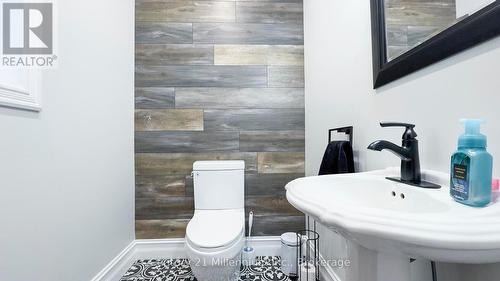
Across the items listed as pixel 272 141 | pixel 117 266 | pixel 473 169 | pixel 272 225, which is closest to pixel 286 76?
pixel 272 141

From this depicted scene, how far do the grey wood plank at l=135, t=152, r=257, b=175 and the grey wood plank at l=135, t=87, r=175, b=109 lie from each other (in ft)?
1.27

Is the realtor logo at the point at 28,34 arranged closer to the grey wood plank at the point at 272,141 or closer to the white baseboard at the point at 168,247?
the grey wood plank at the point at 272,141

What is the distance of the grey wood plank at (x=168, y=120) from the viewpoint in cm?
180

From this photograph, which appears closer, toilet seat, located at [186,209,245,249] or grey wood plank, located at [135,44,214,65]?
toilet seat, located at [186,209,245,249]

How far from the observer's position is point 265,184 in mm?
1845

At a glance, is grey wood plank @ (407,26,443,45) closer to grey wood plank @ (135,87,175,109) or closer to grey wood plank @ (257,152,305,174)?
grey wood plank @ (257,152,305,174)

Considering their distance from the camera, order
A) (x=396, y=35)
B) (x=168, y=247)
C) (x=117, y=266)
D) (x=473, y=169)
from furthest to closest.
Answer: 1. (x=168, y=247)
2. (x=117, y=266)
3. (x=396, y=35)
4. (x=473, y=169)

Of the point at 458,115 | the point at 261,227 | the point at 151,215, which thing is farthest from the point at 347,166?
the point at 151,215

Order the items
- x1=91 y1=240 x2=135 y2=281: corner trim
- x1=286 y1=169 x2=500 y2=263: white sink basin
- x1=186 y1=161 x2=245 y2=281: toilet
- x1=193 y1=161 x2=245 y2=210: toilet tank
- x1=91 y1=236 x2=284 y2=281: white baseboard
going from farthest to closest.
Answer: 1. x1=91 y1=236 x2=284 y2=281: white baseboard
2. x1=193 y1=161 x2=245 y2=210: toilet tank
3. x1=91 y1=240 x2=135 y2=281: corner trim
4. x1=186 y1=161 x2=245 y2=281: toilet
5. x1=286 y1=169 x2=500 y2=263: white sink basin

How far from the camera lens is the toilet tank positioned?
65.1 inches

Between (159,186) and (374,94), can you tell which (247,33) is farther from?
(159,186)

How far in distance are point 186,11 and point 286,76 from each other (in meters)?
0.95

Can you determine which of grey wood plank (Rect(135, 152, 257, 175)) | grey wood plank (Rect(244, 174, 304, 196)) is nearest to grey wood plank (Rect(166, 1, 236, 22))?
grey wood plank (Rect(135, 152, 257, 175))

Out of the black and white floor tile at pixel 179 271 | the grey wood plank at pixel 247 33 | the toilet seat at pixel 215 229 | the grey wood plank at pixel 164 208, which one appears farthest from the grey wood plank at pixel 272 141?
the black and white floor tile at pixel 179 271
